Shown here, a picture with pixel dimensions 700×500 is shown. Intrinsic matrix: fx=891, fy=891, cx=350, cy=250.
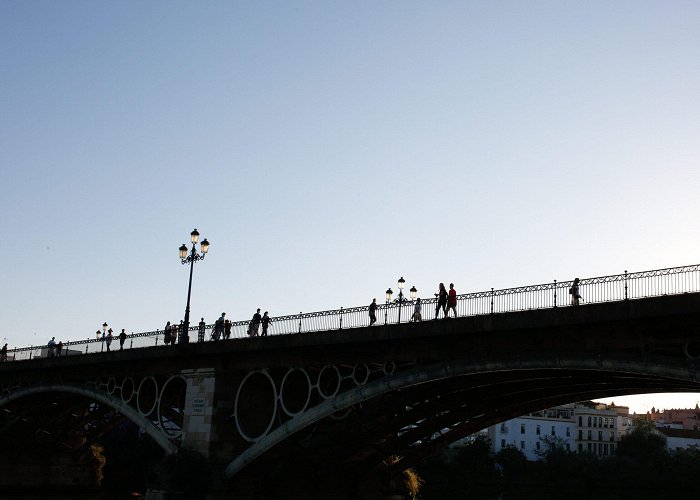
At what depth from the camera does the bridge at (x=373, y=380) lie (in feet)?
76.5

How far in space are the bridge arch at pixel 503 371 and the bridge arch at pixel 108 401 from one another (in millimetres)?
4211

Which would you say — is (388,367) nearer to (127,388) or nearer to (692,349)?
(692,349)

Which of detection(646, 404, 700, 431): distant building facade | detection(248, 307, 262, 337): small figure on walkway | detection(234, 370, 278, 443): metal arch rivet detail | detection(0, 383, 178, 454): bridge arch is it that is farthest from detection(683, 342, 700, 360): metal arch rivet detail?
detection(646, 404, 700, 431): distant building facade

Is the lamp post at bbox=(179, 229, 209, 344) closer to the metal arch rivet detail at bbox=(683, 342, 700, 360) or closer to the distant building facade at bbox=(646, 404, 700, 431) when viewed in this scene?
the metal arch rivet detail at bbox=(683, 342, 700, 360)

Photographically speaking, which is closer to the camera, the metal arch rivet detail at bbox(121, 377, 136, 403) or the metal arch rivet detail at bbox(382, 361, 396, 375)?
the metal arch rivet detail at bbox(382, 361, 396, 375)

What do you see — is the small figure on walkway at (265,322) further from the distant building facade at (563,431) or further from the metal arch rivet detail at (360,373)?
the distant building facade at (563,431)

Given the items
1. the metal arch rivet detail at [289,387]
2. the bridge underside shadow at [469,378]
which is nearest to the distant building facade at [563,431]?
the bridge underside shadow at [469,378]

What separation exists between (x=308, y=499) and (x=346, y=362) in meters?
8.18

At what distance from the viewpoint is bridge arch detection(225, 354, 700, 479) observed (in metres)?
22.4

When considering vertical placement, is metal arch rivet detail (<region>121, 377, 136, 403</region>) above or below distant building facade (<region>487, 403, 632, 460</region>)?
below

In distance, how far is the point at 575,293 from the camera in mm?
24734

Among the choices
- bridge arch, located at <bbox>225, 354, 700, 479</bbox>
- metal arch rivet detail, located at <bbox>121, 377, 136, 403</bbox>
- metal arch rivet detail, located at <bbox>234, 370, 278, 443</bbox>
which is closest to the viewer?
bridge arch, located at <bbox>225, 354, 700, 479</bbox>

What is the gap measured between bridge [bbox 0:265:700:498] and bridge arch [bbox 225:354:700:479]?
0.15 feet

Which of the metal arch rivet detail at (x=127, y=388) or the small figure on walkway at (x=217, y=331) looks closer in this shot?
the small figure on walkway at (x=217, y=331)
